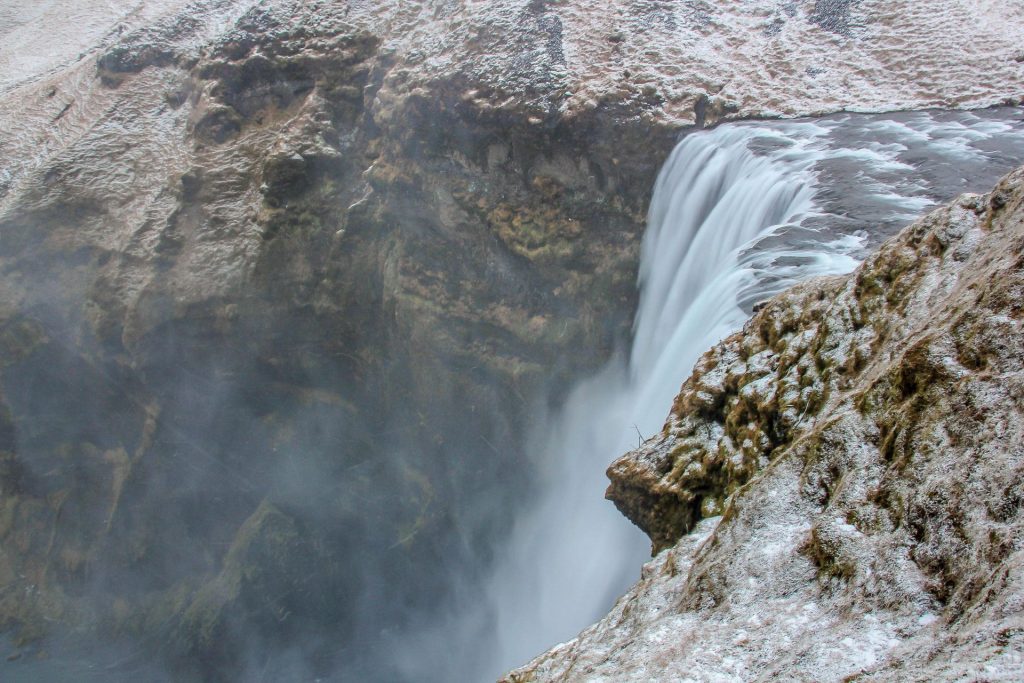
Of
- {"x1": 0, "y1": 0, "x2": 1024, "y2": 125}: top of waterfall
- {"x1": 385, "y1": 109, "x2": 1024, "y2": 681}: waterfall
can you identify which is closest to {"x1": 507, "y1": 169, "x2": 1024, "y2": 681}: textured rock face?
{"x1": 385, "y1": 109, "x2": 1024, "y2": 681}: waterfall

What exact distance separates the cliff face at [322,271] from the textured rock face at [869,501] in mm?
6533

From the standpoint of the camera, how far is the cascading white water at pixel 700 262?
691cm

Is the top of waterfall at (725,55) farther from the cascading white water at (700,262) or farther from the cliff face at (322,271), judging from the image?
the cascading white water at (700,262)

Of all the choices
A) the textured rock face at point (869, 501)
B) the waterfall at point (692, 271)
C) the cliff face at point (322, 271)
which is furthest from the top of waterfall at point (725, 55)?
the textured rock face at point (869, 501)

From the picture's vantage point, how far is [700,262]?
8609 mm

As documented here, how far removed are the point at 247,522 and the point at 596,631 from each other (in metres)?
12.3

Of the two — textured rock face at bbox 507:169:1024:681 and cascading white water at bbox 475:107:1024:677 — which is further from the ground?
textured rock face at bbox 507:169:1024:681

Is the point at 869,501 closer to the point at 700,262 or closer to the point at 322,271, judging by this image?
the point at 700,262

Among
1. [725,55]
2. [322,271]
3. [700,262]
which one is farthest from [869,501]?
[322,271]

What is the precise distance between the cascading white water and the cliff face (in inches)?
24.6

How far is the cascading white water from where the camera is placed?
22.7ft

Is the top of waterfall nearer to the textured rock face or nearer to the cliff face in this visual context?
the cliff face

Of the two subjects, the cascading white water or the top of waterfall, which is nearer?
the cascading white water

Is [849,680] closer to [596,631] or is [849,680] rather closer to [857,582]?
[857,582]
